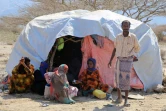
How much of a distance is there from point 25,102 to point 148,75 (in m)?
2.76

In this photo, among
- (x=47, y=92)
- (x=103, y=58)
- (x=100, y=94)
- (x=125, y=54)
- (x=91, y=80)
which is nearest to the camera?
(x=125, y=54)

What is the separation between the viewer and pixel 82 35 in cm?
746

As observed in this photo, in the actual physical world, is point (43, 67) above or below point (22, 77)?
above

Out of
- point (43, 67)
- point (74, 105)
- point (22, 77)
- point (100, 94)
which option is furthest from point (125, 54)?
point (22, 77)

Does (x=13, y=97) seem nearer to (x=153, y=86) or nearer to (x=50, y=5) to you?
(x=153, y=86)

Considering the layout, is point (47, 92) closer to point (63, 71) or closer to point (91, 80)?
point (63, 71)

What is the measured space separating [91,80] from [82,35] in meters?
0.92

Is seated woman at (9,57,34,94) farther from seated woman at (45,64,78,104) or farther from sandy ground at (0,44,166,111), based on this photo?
seated woman at (45,64,78,104)

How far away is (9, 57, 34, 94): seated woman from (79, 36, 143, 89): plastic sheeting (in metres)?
1.16

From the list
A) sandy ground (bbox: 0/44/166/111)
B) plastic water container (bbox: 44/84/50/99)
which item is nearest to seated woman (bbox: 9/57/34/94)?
sandy ground (bbox: 0/44/166/111)

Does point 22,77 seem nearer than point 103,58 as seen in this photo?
Yes

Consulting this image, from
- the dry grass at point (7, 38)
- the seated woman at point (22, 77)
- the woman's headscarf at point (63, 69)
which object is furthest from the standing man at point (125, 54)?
the dry grass at point (7, 38)

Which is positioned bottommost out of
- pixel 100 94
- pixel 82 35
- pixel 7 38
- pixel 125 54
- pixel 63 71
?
pixel 100 94

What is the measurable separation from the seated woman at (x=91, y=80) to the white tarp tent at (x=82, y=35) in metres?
0.65
